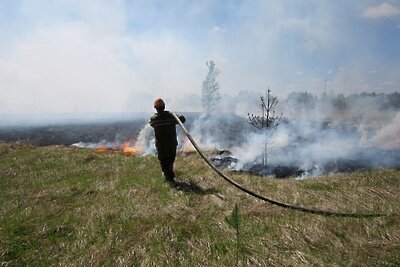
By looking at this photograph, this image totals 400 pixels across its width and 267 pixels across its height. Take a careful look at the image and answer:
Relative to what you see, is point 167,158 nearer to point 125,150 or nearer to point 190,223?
point 190,223

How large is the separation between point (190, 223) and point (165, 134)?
3.69m

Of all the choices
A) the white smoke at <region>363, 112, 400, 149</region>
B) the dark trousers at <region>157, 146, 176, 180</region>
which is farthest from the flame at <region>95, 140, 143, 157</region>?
the white smoke at <region>363, 112, 400, 149</region>

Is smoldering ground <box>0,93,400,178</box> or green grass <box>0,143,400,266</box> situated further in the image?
smoldering ground <box>0,93,400,178</box>

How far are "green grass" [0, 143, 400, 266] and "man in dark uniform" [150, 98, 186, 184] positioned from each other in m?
0.54

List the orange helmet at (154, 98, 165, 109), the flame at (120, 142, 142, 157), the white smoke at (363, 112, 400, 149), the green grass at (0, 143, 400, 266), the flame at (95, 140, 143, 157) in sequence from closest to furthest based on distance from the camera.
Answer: the green grass at (0, 143, 400, 266), the orange helmet at (154, 98, 165, 109), the flame at (95, 140, 143, 157), the flame at (120, 142, 142, 157), the white smoke at (363, 112, 400, 149)

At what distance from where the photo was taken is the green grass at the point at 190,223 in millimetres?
5066

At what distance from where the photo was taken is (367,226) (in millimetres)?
5883

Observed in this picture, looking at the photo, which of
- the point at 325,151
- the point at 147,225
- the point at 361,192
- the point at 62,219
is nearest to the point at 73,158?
the point at 62,219

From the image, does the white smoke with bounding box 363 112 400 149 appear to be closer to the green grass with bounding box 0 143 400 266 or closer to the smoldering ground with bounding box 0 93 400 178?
the smoldering ground with bounding box 0 93 400 178

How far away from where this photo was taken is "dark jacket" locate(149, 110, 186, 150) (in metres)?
9.26

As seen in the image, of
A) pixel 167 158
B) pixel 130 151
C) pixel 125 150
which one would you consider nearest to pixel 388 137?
pixel 125 150

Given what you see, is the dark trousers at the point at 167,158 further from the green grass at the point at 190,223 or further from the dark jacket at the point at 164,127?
the green grass at the point at 190,223

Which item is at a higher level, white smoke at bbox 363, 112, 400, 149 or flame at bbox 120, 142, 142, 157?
flame at bbox 120, 142, 142, 157

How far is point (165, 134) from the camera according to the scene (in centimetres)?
934
